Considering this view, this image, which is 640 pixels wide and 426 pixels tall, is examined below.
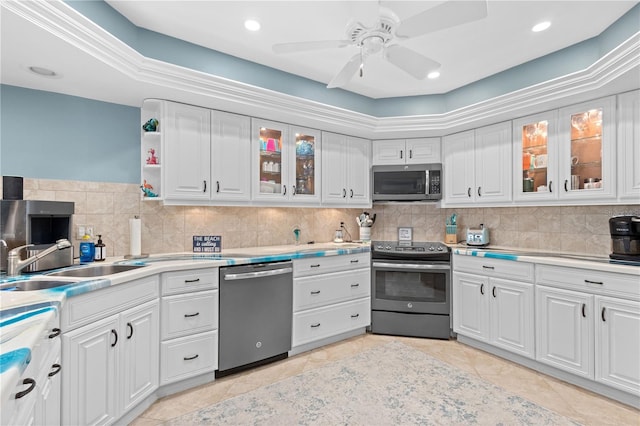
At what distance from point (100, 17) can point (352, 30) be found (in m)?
1.67

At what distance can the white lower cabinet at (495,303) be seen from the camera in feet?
9.28

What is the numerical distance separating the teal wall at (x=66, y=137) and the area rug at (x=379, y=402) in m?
2.13

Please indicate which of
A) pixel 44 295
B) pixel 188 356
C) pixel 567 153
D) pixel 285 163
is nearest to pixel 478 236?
pixel 567 153

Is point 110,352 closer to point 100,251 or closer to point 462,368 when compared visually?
point 100,251

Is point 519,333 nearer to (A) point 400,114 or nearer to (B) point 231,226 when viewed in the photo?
(A) point 400,114

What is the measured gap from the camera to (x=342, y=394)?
2.42m

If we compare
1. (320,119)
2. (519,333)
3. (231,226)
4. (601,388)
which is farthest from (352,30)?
(601,388)

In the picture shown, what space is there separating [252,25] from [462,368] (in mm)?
3380

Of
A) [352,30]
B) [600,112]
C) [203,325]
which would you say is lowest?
[203,325]

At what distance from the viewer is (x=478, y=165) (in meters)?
3.54

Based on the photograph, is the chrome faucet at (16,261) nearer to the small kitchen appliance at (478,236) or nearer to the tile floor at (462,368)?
the tile floor at (462,368)

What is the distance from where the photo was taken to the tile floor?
2.18m

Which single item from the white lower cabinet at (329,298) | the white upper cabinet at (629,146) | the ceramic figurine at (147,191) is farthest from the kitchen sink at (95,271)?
the white upper cabinet at (629,146)

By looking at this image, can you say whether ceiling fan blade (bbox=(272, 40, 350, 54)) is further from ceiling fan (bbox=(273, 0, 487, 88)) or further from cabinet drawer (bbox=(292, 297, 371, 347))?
cabinet drawer (bbox=(292, 297, 371, 347))
